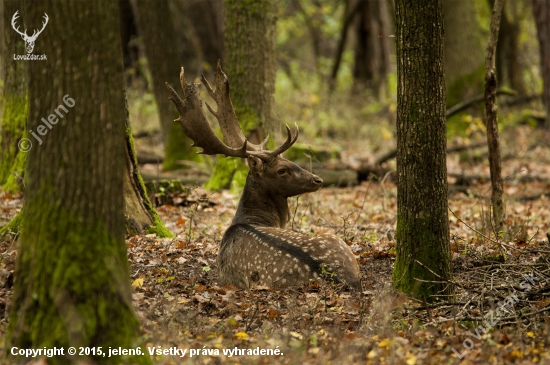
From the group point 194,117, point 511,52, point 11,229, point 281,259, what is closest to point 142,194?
point 194,117

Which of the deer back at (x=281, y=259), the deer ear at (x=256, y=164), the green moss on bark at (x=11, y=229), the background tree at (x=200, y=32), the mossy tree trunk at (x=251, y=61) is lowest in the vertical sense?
the deer back at (x=281, y=259)

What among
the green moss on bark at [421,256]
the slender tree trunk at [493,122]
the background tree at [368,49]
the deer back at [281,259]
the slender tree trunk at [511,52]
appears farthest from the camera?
the background tree at [368,49]

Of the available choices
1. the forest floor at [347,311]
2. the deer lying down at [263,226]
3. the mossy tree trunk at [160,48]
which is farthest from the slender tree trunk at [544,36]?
the deer lying down at [263,226]

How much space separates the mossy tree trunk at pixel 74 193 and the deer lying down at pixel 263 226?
2568 millimetres

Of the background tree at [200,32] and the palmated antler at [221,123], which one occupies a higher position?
the background tree at [200,32]

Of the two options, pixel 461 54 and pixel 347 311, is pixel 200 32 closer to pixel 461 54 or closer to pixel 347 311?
pixel 461 54

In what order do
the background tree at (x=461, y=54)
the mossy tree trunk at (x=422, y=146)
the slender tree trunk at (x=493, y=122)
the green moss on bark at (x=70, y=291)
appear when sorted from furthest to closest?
the background tree at (x=461, y=54)
the slender tree trunk at (x=493, y=122)
the mossy tree trunk at (x=422, y=146)
the green moss on bark at (x=70, y=291)

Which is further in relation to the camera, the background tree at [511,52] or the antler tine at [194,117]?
the background tree at [511,52]

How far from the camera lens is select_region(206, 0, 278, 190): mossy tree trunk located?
11.4 meters

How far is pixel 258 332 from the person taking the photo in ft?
18.1

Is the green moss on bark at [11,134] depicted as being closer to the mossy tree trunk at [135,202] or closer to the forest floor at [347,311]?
the forest floor at [347,311]

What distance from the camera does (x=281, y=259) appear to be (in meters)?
6.91

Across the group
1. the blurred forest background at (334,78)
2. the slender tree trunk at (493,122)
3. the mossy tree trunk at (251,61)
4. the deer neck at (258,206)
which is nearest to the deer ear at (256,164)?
the deer neck at (258,206)

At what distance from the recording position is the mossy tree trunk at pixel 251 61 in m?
11.4
